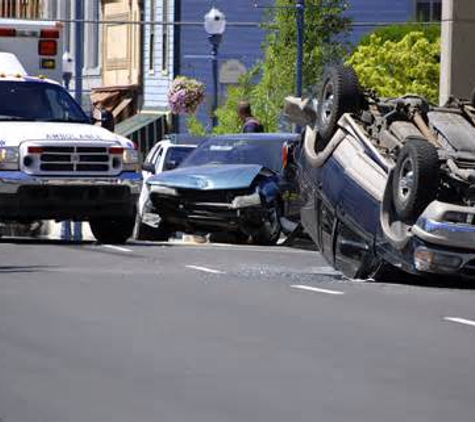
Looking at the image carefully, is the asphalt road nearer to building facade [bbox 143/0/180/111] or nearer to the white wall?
the white wall

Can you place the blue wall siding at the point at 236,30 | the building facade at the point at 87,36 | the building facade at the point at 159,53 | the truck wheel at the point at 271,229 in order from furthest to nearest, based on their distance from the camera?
1. the building facade at the point at 87,36
2. the building facade at the point at 159,53
3. the blue wall siding at the point at 236,30
4. the truck wheel at the point at 271,229

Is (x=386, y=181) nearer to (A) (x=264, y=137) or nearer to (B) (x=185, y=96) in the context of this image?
(A) (x=264, y=137)

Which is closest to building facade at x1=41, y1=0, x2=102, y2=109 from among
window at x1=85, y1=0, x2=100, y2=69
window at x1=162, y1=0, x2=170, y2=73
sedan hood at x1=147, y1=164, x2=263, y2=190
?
window at x1=85, y1=0, x2=100, y2=69

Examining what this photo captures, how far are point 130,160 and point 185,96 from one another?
31193 mm

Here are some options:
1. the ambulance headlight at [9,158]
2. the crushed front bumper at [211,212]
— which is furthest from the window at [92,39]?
the ambulance headlight at [9,158]

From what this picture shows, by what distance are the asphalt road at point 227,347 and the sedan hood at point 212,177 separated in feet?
16.4

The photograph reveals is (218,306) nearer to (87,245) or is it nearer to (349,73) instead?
(349,73)

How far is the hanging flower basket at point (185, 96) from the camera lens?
5381cm

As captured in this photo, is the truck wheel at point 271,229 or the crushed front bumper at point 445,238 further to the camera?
the truck wheel at point 271,229

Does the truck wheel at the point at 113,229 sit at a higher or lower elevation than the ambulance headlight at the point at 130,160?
lower

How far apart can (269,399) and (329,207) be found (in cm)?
866

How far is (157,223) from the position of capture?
25.1 metres

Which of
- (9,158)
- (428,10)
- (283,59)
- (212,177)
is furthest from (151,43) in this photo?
(9,158)

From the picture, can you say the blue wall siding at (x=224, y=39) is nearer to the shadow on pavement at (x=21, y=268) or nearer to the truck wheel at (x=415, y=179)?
the shadow on pavement at (x=21, y=268)
